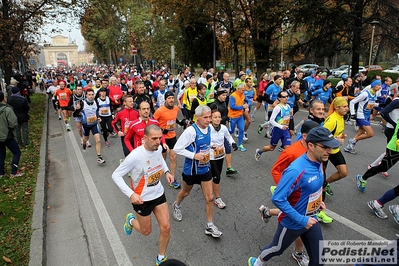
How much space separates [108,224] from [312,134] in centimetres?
357

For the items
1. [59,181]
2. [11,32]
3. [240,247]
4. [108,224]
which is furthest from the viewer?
[11,32]

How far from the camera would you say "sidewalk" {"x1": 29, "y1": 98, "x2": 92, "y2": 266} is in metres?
3.94

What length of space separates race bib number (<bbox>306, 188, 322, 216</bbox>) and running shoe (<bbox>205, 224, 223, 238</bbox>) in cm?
160

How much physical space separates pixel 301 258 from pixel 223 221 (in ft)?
4.56

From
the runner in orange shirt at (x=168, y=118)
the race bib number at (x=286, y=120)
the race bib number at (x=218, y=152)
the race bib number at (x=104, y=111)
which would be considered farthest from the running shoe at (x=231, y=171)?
the race bib number at (x=104, y=111)

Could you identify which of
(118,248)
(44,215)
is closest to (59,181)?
(44,215)

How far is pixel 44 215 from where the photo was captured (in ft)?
16.3

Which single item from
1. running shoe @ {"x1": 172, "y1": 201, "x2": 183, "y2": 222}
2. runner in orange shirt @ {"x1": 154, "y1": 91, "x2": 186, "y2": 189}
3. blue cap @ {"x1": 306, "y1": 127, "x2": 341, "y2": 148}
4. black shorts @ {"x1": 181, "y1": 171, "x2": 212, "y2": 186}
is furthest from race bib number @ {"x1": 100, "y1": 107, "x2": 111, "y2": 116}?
blue cap @ {"x1": 306, "y1": 127, "x2": 341, "y2": 148}

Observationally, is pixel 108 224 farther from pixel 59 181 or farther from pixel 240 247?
pixel 59 181

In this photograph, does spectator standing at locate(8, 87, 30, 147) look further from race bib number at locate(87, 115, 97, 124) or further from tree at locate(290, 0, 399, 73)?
tree at locate(290, 0, 399, 73)

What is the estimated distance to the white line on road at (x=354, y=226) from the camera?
405 cm

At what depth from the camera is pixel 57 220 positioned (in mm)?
4941

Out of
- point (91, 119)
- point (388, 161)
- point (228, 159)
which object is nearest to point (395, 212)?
point (388, 161)

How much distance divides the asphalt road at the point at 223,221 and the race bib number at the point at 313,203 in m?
1.05
